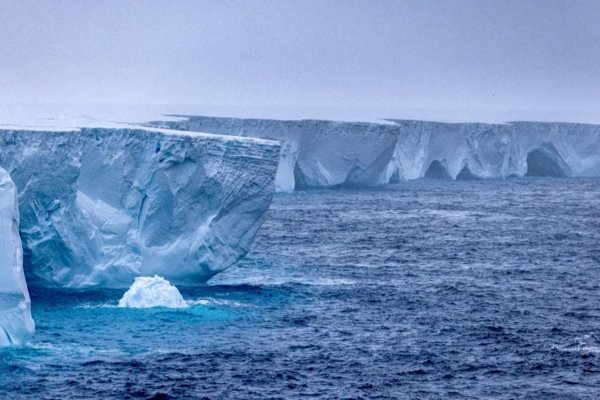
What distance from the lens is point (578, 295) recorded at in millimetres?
17812

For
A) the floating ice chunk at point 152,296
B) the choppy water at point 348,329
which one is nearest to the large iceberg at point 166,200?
the choppy water at point 348,329

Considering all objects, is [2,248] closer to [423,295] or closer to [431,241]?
[423,295]

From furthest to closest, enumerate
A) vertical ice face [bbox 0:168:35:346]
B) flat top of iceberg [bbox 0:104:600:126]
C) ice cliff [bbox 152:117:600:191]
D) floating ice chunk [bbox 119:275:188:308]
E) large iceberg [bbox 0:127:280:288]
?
1. ice cliff [bbox 152:117:600:191]
2. flat top of iceberg [bbox 0:104:600:126]
3. large iceberg [bbox 0:127:280:288]
4. floating ice chunk [bbox 119:275:188:308]
5. vertical ice face [bbox 0:168:35:346]

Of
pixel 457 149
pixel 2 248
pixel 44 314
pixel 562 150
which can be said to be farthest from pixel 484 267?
pixel 562 150

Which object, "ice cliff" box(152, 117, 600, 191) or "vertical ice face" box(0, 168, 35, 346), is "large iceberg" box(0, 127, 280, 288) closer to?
"vertical ice face" box(0, 168, 35, 346)

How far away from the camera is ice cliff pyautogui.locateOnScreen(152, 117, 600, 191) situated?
34500mm

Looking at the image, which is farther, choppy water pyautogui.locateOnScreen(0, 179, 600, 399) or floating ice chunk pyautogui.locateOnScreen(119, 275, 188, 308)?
floating ice chunk pyautogui.locateOnScreen(119, 275, 188, 308)

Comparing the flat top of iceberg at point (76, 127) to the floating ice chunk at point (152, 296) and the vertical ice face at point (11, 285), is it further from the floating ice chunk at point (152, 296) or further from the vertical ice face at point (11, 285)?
the vertical ice face at point (11, 285)

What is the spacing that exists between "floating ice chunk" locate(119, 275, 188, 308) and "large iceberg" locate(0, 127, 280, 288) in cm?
94

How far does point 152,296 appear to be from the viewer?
15906 millimetres

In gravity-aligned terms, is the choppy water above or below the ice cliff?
below

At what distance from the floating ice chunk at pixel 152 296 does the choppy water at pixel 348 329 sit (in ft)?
0.69

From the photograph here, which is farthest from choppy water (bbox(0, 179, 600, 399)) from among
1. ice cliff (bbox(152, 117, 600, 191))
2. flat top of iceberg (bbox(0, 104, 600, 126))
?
ice cliff (bbox(152, 117, 600, 191))

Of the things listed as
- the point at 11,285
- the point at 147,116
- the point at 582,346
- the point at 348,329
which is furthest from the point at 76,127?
the point at 147,116
